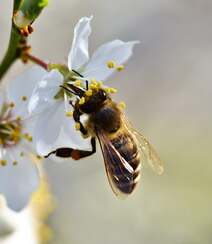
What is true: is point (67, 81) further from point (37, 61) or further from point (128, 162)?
point (128, 162)

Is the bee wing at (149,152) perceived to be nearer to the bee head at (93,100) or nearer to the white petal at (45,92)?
the bee head at (93,100)

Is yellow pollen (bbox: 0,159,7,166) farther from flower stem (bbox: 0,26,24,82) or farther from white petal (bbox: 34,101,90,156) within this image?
flower stem (bbox: 0,26,24,82)

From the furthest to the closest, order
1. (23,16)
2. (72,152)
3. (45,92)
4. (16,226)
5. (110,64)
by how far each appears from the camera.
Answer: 1. (16,226)
2. (72,152)
3. (110,64)
4. (45,92)
5. (23,16)

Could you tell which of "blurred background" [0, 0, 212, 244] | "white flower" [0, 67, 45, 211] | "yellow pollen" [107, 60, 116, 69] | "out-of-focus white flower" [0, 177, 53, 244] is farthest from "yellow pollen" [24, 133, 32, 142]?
"blurred background" [0, 0, 212, 244]

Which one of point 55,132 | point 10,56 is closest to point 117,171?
point 55,132

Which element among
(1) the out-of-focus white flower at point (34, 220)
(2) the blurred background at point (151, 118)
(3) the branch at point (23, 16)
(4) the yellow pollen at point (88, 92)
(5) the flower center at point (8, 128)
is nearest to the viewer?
(3) the branch at point (23, 16)

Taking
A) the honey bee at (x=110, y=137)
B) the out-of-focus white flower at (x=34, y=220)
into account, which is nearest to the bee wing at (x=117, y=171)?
the honey bee at (x=110, y=137)

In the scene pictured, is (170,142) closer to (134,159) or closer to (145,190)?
(145,190)
